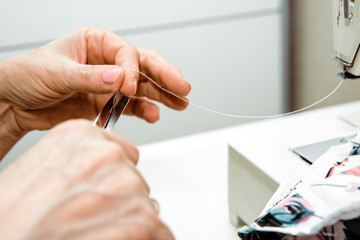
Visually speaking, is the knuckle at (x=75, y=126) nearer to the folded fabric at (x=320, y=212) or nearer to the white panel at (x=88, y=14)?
the folded fabric at (x=320, y=212)

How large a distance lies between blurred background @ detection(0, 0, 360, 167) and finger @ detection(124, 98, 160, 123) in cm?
48

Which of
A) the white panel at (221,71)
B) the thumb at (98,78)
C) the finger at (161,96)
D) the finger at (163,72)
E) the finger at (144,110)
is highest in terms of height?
the thumb at (98,78)

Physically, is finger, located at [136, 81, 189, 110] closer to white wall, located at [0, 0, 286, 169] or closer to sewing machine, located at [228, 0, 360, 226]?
sewing machine, located at [228, 0, 360, 226]

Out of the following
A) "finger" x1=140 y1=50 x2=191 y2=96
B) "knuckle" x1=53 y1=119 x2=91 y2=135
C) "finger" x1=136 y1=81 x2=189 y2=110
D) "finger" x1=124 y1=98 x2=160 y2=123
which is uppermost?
"knuckle" x1=53 y1=119 x2=91 y2=135

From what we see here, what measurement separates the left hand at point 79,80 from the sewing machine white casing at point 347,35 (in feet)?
0.77

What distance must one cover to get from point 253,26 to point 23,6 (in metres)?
0.72

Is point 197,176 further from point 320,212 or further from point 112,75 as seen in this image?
point 320,212

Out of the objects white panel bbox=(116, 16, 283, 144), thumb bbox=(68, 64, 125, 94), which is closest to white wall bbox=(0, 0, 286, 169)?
white panel bbox=(116, 16, 283, 144)

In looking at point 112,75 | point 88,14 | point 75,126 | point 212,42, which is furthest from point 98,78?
point 212,42

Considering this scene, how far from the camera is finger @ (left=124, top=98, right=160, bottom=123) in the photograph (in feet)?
2.53

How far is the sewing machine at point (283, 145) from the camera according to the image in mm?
540

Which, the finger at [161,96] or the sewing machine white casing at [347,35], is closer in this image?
the sewing machine white casing at [347,35]

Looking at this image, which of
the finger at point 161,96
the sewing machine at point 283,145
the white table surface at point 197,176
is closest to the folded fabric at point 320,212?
the sewing machine at point 283,145

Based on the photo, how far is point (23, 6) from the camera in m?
1.11
